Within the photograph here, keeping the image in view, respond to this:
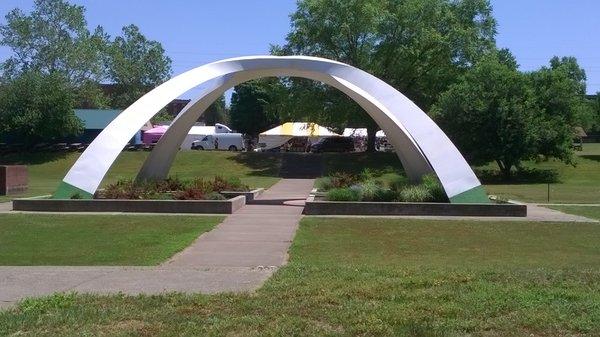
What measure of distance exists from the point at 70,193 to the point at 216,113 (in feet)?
397

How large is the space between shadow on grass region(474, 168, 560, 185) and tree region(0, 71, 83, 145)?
3426 cm

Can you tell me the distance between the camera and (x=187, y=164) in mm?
61750

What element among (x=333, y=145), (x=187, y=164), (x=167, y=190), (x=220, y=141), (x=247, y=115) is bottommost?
(x=167, y=190)

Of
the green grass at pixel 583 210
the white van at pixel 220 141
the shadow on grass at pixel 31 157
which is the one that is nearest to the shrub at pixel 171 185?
the green grass at pixel 583 210

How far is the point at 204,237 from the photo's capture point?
17.7 meters

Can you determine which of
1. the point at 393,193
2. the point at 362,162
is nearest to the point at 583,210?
the point at 393,193

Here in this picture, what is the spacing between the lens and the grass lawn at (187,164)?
5672 centimetres

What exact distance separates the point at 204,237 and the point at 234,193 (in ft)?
36.7

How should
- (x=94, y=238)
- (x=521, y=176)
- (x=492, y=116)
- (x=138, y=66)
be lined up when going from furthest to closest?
(x=138, y=66) → (x=521, y=176) → (x=492, y=116) → (x=94, y=238)

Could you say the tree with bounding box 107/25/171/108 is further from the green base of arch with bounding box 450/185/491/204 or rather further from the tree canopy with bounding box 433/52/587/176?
the green base of arch with bounding box 450/185/491/204

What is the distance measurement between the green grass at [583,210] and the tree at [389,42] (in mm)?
30076

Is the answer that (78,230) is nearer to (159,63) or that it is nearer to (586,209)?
(586,209)

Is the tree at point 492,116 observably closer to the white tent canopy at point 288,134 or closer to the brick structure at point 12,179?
the white tent canopy at point 288,134

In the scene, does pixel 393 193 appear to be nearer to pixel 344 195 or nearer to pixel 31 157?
pixel 344 195
